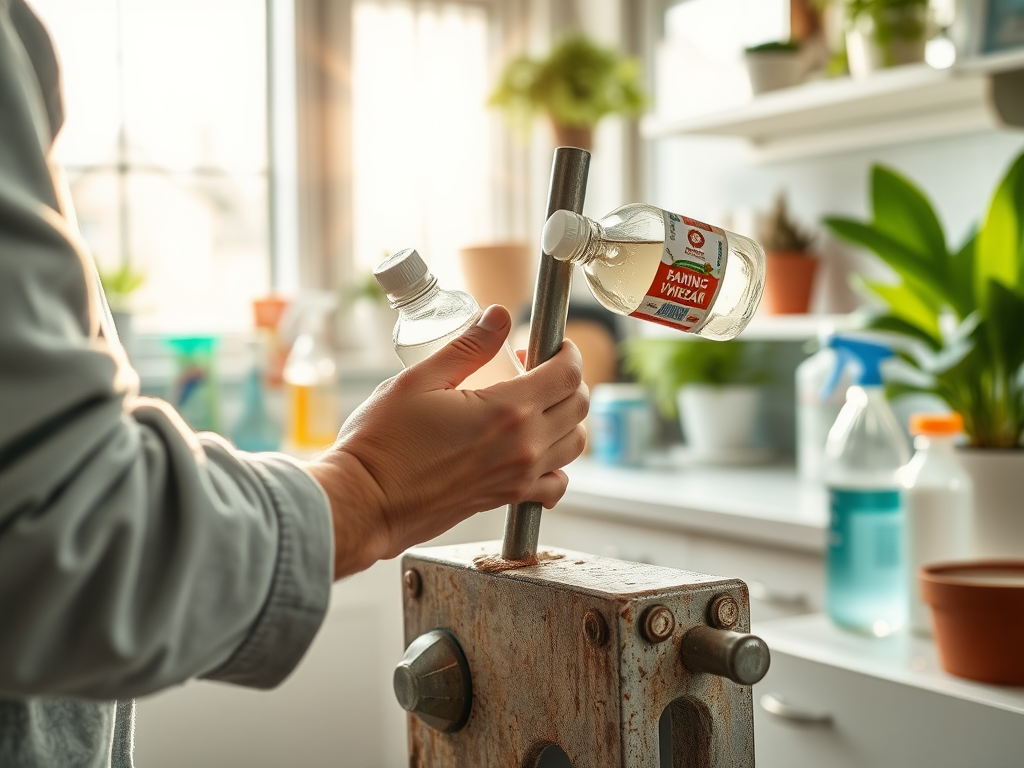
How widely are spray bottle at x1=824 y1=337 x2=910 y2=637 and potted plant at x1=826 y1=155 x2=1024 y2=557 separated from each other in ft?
0.24

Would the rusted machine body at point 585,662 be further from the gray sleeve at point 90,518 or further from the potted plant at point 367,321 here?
the potted plant at point 367,321

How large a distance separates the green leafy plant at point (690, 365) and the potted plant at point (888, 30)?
695mm

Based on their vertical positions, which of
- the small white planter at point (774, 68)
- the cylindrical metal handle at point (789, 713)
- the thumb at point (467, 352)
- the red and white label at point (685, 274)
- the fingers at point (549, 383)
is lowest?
the cylindrical metal handle at point (789, 713)

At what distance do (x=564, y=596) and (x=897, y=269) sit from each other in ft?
3.02

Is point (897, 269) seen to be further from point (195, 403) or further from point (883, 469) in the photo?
point (195, 403)

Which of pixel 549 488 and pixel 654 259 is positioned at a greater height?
pixel 654 259

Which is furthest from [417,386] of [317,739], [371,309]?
[371,309]

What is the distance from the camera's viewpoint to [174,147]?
2648 millimetres

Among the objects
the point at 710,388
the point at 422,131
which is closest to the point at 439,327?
the point at 710,388

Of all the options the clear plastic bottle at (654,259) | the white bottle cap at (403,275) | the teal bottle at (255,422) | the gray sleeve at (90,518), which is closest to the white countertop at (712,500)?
the teal bottle at (255,422)

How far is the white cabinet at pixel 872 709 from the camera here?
1008 millimetres

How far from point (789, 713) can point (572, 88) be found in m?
1.76

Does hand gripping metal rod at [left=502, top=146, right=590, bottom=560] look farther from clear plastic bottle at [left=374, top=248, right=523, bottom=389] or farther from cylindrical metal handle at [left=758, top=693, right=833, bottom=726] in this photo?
cylindrical metal handle at [left=758, top=693, right=833, bottom=726]

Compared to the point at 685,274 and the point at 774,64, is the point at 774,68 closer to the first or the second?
the point at 774,64
